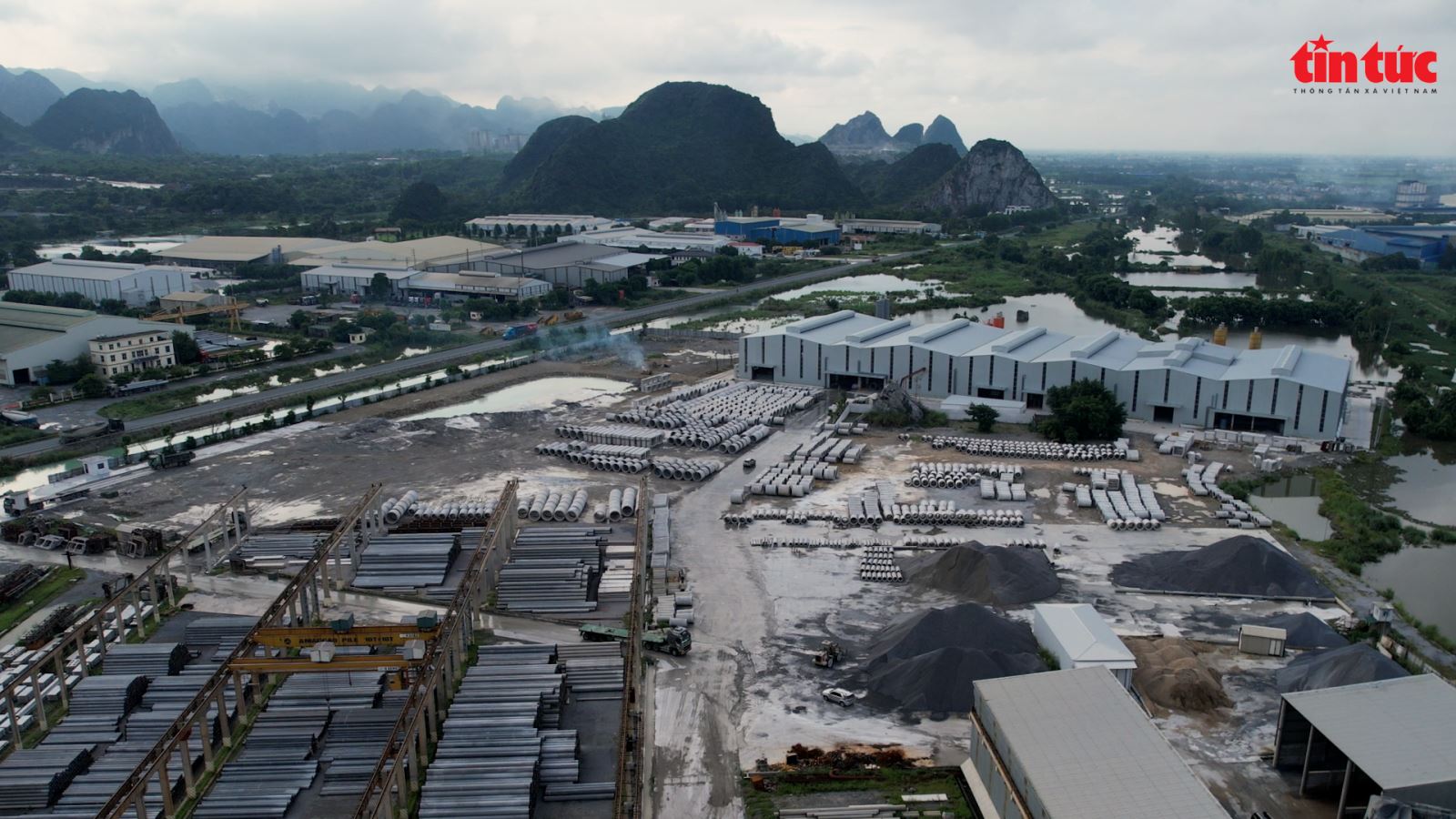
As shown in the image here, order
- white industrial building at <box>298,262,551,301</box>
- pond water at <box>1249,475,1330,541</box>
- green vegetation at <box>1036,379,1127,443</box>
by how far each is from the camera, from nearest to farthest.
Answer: pond water at <box>1249,475,1330,541</box>
green vegetation at <box>1036,379,1127,443</box>
white industrial building at <box>298,262,551,301</box>

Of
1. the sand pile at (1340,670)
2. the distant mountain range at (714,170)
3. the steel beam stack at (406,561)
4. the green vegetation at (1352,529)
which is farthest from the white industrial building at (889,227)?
the sand pile at (1340,670)

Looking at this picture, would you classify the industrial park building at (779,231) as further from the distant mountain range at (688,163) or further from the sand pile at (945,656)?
the sand pile at (945,656)

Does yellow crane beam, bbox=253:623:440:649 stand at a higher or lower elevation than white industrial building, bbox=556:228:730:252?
lower

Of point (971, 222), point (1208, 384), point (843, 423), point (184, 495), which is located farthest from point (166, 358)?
point (971, 222)

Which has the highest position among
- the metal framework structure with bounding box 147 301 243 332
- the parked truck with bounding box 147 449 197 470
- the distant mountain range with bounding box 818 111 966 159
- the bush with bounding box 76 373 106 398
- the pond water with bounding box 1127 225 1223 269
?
the distant mountain range with bounding box 818 111 966 159

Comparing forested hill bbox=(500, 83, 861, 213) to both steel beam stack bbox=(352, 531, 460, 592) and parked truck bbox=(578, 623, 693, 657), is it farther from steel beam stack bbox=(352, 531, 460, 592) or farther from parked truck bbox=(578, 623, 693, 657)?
parked truck bbox=(578, 623, 693, 657)

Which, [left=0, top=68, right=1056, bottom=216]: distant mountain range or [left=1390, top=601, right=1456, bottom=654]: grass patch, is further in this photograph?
[left=0, top=68, right=1056, bottom=216]: distant mountain range

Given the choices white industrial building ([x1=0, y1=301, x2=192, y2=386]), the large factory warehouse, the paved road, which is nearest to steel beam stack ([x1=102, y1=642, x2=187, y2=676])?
the paved road

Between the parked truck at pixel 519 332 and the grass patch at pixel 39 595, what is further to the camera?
the parked truck at pixel 519 332
